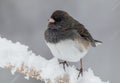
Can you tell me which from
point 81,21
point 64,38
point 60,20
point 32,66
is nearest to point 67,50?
point 64,38

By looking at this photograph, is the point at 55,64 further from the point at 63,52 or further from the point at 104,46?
the point at 104,46

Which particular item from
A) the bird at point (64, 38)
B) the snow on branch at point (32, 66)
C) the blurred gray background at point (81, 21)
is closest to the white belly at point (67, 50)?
the bird at point (64, 38)

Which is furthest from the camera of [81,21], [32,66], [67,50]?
[81,21]

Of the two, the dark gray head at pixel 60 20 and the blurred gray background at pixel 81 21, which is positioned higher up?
the blurred gray background at pixel 81 21

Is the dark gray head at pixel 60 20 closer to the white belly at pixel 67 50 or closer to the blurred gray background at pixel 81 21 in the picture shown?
the white belly at pixel 67 50

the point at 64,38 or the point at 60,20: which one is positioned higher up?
the point at 60,20

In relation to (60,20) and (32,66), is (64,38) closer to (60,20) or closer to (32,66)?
(60,20)

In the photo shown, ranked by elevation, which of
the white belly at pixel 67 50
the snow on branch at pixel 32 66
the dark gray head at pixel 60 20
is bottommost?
the snow on branch at pixel 32 66

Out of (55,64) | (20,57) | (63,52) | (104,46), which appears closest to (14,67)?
(20,57)
